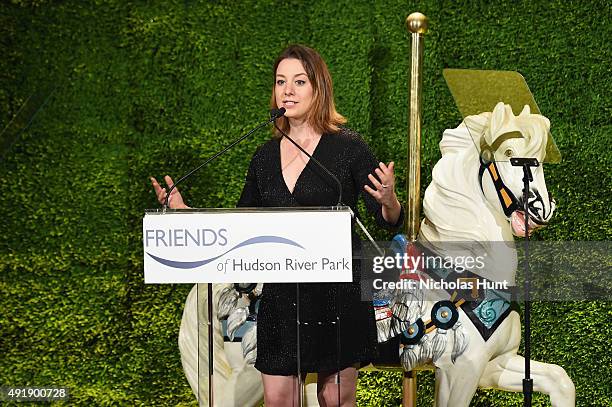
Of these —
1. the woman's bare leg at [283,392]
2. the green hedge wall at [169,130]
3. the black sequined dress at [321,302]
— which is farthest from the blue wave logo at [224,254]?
the green hedge wall at [169,130]

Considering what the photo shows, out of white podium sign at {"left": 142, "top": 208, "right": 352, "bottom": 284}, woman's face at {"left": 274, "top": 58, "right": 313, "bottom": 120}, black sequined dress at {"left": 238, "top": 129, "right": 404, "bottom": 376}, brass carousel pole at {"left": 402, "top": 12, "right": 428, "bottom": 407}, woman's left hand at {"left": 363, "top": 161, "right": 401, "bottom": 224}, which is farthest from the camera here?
brass carousel pole at {"left": 402, "top": 12, "right": 428, "bottom": 407}

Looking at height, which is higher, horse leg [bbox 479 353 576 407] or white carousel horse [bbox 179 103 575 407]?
white carousel horse [bbox 179 103 575 407]

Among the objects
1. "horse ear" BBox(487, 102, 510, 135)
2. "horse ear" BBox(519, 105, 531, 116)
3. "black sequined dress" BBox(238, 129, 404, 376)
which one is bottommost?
"black sequined dress" BBox(238, 129, 404, 376)

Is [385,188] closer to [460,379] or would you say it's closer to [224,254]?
[224,254]

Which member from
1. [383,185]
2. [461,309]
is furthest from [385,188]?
[461,309]

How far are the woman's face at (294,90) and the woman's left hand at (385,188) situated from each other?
13.7 inches

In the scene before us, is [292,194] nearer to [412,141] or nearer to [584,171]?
[412,141]

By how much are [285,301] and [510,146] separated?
1.04 meters

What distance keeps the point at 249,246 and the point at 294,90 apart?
0.63 m

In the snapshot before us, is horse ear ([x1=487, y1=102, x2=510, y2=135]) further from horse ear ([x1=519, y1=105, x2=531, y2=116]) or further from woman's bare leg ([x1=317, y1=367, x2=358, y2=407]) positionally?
woman's bare leg ([x1=317, y1=367, x2=358, y2=407])

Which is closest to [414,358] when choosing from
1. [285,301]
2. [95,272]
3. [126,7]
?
[285,301]

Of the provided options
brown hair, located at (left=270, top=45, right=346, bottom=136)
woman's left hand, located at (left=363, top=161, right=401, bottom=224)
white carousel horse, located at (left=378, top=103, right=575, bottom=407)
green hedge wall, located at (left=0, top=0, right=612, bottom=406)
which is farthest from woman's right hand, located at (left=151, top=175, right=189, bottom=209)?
green hedge wall, located at (left=0, top=0, right=612, bottom=406)

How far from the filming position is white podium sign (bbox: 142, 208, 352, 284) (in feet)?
8.89

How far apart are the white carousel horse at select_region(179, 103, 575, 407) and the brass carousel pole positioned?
0.15 m
